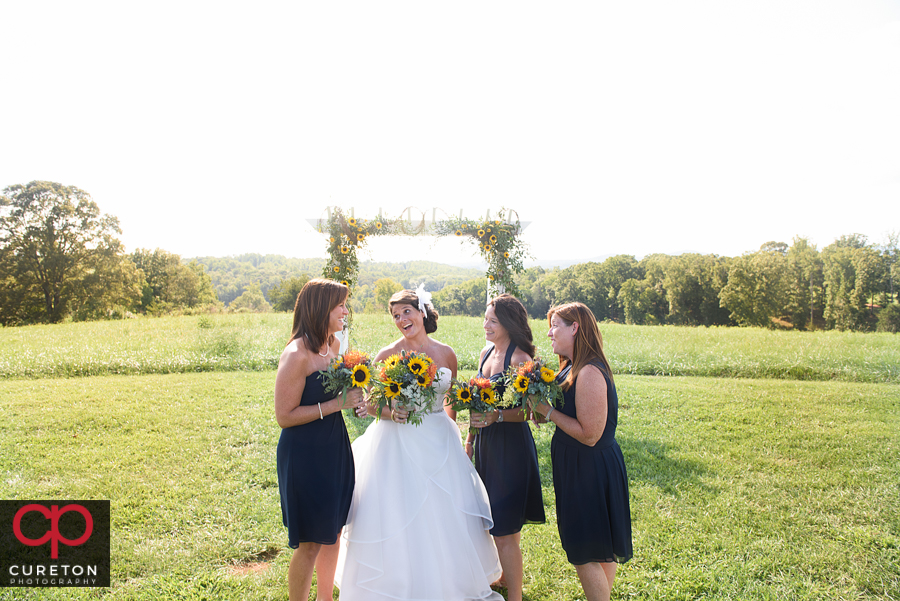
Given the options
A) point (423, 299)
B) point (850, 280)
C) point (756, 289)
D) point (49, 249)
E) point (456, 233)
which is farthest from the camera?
point (756, 289)

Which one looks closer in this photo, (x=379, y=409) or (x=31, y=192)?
(x=379, y=409)

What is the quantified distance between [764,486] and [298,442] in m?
6.26

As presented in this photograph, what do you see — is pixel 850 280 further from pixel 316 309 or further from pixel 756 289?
pixel 316 309

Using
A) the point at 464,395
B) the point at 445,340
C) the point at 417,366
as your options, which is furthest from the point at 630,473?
the point at 445,340

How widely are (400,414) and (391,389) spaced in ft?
0.76

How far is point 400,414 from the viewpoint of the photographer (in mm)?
3008

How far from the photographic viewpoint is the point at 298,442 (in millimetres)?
2928

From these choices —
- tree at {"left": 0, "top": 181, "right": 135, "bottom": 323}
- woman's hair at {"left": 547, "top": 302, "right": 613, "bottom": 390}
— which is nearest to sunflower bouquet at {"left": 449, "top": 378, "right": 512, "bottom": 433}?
woman's hair at {"left": 547, "top": 302, "right": 613, "bottom": 390}

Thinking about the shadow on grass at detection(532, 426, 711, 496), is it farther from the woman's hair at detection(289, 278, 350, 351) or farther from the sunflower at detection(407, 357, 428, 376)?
the woman's hair at detection(289, 278, 350, 351)

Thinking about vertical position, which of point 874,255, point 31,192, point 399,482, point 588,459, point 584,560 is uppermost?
point 31,192

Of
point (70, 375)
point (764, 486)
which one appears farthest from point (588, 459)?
point (70, 375)

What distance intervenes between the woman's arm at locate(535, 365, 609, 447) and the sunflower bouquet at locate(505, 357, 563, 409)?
7.2 inches

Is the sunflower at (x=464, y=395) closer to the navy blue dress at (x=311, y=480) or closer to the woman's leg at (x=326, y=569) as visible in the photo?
the navy blue dress at (x=311, y=480)

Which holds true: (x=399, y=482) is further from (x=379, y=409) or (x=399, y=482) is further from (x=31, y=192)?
(x=31, y=192)
